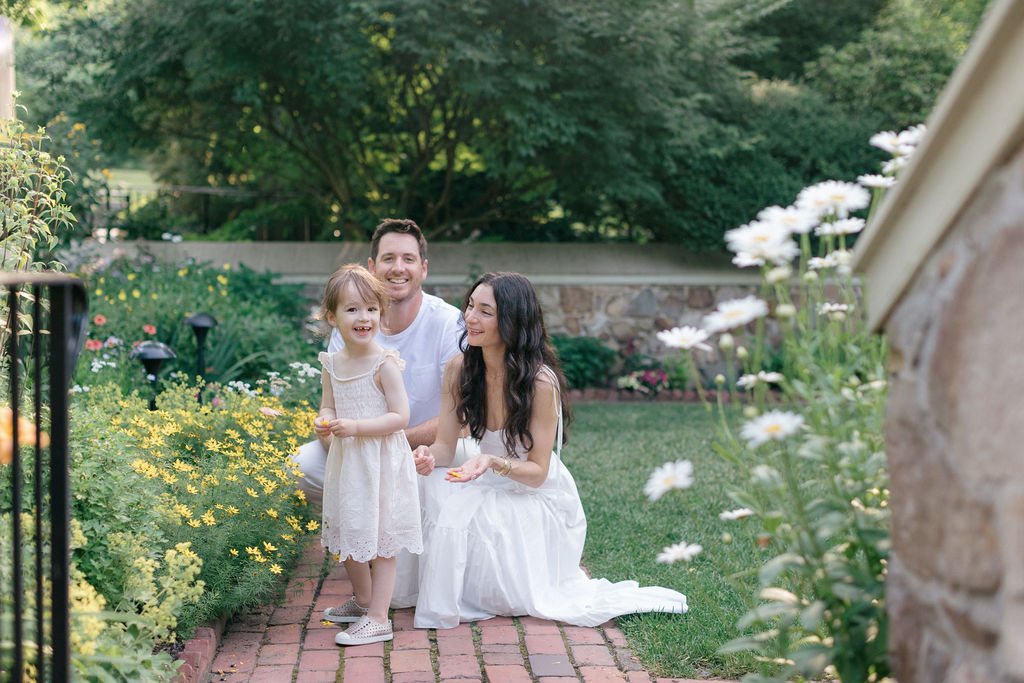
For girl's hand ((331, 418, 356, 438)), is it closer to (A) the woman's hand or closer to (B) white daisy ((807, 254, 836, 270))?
(A) the woman's hand

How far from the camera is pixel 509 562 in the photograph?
331cm

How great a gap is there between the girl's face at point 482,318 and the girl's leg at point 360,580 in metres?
0.91

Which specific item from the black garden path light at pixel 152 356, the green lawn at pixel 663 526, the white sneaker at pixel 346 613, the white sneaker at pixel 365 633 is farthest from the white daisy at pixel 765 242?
the black garden path light at pixel 152 356

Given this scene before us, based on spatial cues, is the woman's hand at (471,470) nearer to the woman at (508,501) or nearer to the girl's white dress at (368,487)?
the woman at (508,501)

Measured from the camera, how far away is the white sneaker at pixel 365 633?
120 inches

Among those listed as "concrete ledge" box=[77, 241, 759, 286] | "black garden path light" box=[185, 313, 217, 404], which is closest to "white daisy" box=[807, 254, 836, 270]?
"black garden path light" box=[185, 313, 217, 404]

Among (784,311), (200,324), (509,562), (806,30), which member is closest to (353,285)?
(509,562)

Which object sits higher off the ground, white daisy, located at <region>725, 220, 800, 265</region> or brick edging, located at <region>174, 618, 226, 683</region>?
white daisy, located at <region>725, 220, 800, 265</region>

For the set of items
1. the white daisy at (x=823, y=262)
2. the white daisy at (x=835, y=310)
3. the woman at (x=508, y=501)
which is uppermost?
the white daisy at (x=823, y=262)

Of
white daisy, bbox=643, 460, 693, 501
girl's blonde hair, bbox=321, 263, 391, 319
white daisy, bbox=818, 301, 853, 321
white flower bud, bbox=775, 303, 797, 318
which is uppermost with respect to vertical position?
white flower bud, bbox=775, 303, 797, 318

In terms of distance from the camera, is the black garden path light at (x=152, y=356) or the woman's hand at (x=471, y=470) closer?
the woman's hand at (x=471, y=470)

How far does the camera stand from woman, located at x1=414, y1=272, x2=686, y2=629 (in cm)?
330

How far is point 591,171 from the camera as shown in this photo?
905 cm

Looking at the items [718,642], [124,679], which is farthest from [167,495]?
[718,642]
